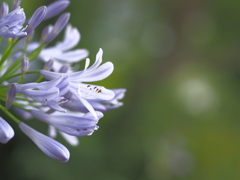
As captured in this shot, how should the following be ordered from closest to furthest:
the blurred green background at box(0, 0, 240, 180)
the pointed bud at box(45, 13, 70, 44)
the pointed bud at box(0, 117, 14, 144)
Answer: the pointed bud at box(0, 117, 14, 144), the pointed bud at box(45, 13, 70, 44), the blurred green background at box(0, 0, 240, 180)

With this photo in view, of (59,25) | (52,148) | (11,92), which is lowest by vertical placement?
(52,148)

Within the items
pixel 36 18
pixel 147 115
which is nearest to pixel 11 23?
pixel 36 18

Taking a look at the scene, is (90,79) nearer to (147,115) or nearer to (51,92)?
(51,92)

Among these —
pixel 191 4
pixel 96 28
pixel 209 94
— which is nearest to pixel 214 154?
pixel 209 94

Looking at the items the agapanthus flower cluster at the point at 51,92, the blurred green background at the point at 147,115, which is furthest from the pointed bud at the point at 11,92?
the blurred green background at the point at 147,115

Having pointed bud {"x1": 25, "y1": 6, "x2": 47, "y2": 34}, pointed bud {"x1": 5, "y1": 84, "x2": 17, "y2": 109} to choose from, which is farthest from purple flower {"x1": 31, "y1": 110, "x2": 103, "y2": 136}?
pointed bud {"x1": 25, "y1": 6, "x2": 47, "y2": 34}

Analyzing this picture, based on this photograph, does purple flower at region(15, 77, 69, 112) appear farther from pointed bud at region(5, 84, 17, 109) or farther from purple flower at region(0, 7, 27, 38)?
purple flower at region(0, 7, 27, 38)

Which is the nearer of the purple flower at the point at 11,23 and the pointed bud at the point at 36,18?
the purple flower at the point at 11,23

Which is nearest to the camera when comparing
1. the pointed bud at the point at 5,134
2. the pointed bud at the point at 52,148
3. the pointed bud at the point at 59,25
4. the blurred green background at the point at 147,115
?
the pointed bud at the point at 5,134

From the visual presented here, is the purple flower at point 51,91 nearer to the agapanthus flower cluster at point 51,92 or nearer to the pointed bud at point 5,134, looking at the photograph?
the agapanthus flower cluster at point 51,92
